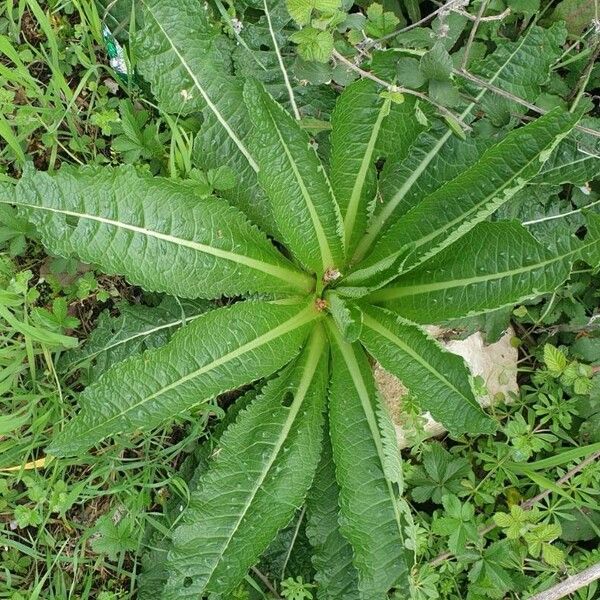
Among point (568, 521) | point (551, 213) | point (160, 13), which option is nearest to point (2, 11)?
point (160, 13)

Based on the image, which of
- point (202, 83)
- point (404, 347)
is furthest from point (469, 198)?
point (202, 83)

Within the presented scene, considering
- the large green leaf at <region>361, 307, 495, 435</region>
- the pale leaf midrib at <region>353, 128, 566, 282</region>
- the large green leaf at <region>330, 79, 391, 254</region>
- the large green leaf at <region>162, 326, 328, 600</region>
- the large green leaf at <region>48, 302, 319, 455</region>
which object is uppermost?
the large green leaf at <region>330, 79, 391, 254</region>

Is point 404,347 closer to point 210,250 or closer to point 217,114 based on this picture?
point 210,250

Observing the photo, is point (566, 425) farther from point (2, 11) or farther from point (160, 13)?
point (2, 11)

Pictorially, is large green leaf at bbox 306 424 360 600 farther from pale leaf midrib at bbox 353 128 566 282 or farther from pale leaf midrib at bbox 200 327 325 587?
pale leaf midrib at bbox 353 128 566 282

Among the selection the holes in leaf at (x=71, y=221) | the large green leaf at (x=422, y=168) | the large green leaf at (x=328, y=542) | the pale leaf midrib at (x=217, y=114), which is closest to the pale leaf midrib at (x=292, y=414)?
the large green leaf at (x=328, y=542)

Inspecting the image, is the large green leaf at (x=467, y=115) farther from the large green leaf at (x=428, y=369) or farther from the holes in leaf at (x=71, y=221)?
the holes in leaf at (x=71, y=221)

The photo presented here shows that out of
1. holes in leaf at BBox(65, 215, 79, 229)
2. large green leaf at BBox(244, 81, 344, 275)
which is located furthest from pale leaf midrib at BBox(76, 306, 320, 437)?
holes in leaf at BBox(65, 215, 79, 229)
